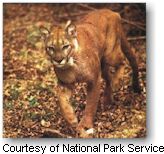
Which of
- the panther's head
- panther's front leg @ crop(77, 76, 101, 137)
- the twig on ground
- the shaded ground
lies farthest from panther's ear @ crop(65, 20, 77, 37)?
the twig on ground

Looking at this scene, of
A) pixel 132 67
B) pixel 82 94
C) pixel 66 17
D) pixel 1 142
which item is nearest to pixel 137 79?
pixel 132 67

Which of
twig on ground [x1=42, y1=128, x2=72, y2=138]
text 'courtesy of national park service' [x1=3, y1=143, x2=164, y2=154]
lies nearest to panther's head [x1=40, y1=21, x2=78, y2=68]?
twig on ground [x1=42, y1=128, x2=72, y2=138]

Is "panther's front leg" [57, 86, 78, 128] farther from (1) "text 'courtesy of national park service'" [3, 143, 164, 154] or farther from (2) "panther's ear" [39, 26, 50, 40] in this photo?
(2) "panther's ear" [39, 26, 50, 40]

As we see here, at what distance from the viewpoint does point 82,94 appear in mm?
3461

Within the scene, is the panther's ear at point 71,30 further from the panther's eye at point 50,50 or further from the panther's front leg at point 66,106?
the panther's front leg at point 66,106

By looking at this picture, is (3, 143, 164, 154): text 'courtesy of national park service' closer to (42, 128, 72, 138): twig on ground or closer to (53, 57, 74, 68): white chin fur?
(42, 128, 72, 138): twig on ground

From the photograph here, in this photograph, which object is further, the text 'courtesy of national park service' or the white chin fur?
the text 'courtesy of national park service'

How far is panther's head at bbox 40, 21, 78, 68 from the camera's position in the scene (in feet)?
11.0

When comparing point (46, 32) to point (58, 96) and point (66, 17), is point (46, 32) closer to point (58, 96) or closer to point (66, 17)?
point (66, 17)

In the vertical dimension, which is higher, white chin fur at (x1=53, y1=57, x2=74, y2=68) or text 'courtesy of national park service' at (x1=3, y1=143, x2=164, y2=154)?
white chin fur at (x1=53, y1=57, x2=74, y2=68)

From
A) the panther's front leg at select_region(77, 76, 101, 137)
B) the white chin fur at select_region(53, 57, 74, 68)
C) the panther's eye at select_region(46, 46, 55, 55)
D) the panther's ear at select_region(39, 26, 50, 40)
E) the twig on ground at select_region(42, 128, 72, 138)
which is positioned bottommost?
the twig on ground at select_region(42, 128, 72, 138)

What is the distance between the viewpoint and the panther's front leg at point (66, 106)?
3428 millimetres

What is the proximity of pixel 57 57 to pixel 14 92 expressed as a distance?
1.23 feet

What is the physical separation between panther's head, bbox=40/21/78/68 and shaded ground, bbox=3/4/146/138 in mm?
98
